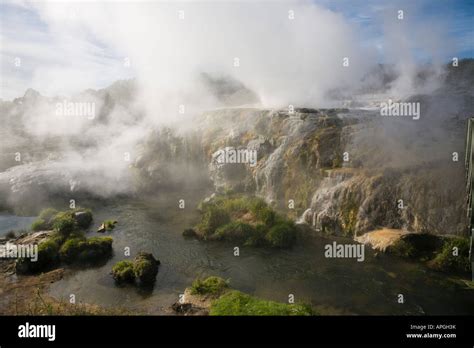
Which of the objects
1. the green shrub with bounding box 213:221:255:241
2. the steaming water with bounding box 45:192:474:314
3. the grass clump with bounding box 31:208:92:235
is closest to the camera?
the steaming water with bounding box 45:192:474:314

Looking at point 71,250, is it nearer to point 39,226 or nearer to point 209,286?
point 39,226

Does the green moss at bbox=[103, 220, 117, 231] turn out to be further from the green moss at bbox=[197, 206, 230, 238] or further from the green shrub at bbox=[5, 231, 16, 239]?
the green moss at bbox=[197, 206, 230, 238]

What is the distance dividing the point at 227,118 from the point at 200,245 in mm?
15025

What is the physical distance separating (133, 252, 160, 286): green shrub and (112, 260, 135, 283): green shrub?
0.59ft

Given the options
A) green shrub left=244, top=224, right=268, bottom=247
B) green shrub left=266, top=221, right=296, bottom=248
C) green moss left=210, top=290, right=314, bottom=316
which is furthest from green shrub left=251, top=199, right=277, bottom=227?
green moss left=210, top=290, right=314, bottom=316

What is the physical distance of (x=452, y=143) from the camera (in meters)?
20.9

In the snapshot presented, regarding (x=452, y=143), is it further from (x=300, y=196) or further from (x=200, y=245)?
(x=200, y=245)

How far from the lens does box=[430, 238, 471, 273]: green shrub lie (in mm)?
15797

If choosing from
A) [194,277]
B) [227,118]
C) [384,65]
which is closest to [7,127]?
[227,118]

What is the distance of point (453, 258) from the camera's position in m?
16.1

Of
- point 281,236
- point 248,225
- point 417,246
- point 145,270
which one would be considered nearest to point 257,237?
point 248,225
